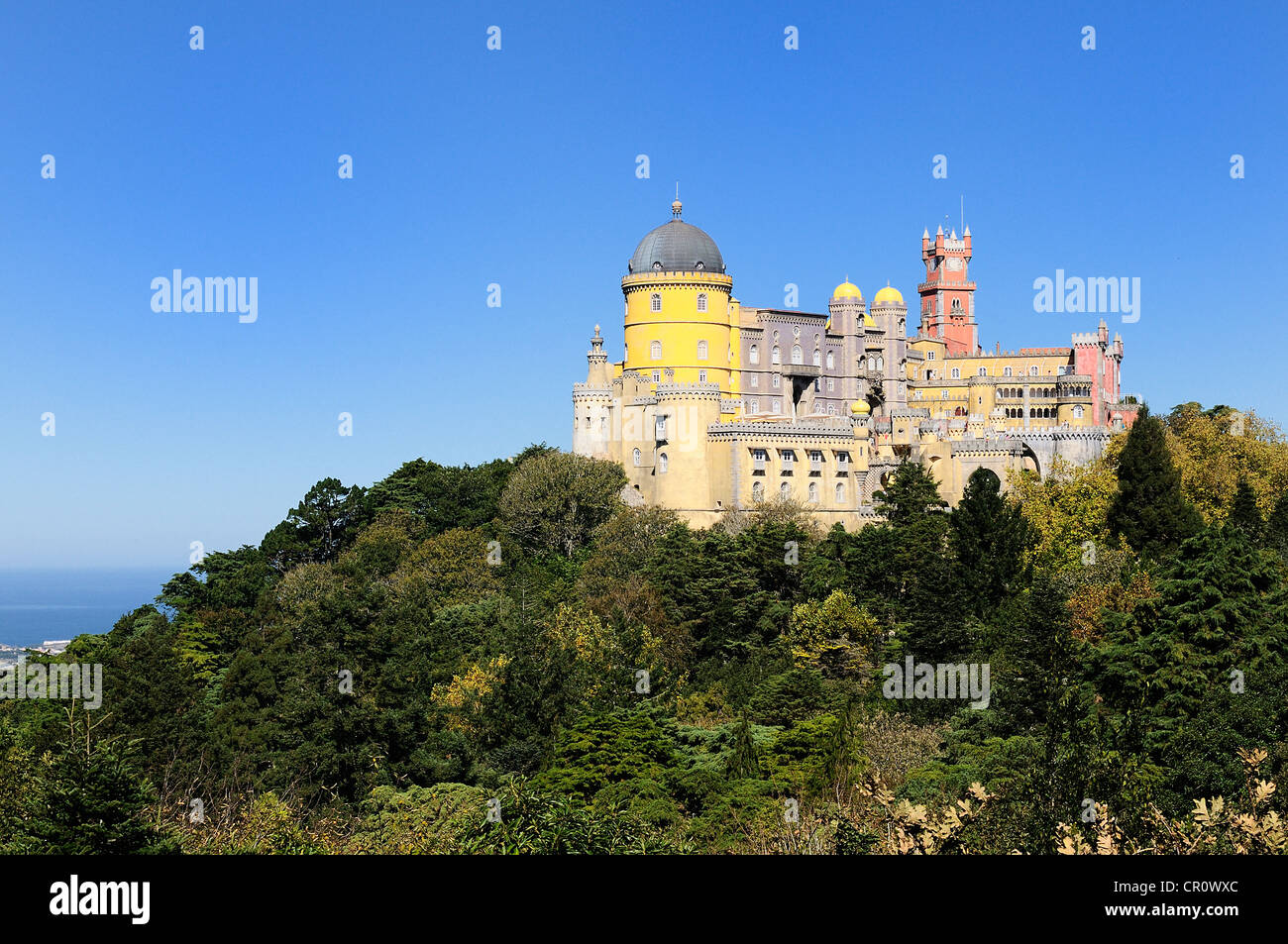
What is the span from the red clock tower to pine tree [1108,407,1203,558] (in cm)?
4327

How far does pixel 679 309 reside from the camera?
76500 millimetres

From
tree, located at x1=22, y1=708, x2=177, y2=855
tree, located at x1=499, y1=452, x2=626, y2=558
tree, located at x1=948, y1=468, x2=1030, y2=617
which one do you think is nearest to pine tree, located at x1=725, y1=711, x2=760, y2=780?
tree, located at x1=22, y1=708, x2=177, y2=855

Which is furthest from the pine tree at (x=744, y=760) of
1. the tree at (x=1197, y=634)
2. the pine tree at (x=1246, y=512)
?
the pine tree at (x=1246, y=512)

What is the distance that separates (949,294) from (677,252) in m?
33.9

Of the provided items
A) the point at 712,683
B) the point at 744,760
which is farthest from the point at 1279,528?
the point at 744,760

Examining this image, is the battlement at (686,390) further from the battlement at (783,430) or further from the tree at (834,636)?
the tree at (834,636)

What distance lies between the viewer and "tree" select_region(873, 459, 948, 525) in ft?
200

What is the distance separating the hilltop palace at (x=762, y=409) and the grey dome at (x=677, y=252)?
0.30 ft

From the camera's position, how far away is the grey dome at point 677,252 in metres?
77.1

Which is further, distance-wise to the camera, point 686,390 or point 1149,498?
point 686,390

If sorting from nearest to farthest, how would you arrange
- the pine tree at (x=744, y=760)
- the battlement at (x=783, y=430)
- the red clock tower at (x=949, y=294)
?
the pine tree at (x=744, y=760)
the battlement at (x=783, y=430)
the red clock tower at (x=949, y=294)

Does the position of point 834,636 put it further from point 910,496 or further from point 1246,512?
point 1246,512
